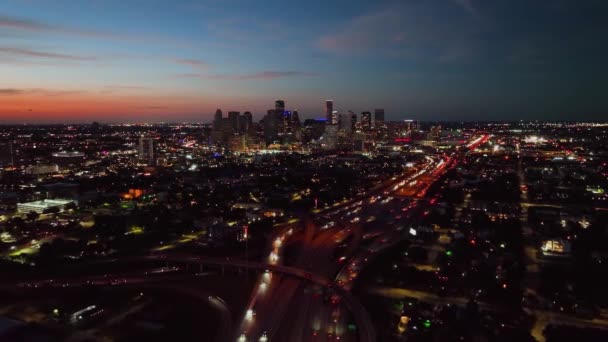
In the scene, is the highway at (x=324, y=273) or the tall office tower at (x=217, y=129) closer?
the highway at (x=324, y=273)

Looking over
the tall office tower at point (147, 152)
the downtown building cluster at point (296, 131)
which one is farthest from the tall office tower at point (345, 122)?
the tall office tower at point (147, 152)

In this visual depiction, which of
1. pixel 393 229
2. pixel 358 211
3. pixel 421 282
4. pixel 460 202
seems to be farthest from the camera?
pixel 460 202

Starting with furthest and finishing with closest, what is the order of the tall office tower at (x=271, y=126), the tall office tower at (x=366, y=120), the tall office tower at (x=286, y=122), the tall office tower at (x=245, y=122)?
the tall office tower at (x=366, y=120), the tall office tower at (x=245, y=122), the tall office tower at (x=286, y=122), the tall office tower at (x=271, y=126)

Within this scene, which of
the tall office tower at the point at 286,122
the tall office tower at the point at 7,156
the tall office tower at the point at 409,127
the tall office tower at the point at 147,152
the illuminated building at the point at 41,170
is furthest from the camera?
the tall office tower at the point at 409,127

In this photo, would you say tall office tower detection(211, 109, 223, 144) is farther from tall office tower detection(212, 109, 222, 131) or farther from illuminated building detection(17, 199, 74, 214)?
illuminated building detection(17, 199, 74, 214)

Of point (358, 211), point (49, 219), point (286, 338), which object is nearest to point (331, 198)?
point (358, 211)

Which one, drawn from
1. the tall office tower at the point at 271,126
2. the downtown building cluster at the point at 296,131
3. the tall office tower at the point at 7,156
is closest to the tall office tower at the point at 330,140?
the downtown building cluster at the point at 296,131

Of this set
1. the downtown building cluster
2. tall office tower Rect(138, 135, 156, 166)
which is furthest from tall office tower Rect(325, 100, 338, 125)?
tall office tower Rect(138, 135, 156, 166)

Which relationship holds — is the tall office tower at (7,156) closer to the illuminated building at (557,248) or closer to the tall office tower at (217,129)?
the tall office tower at (217,129)

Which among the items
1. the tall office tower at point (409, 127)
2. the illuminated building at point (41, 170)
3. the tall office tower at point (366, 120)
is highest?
the tall office tower at point (366, 120)

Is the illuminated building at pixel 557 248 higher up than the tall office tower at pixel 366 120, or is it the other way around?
the tall office tower at pixel 366 120

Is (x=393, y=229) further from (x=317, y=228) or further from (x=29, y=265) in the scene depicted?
(x=29, y=265)
